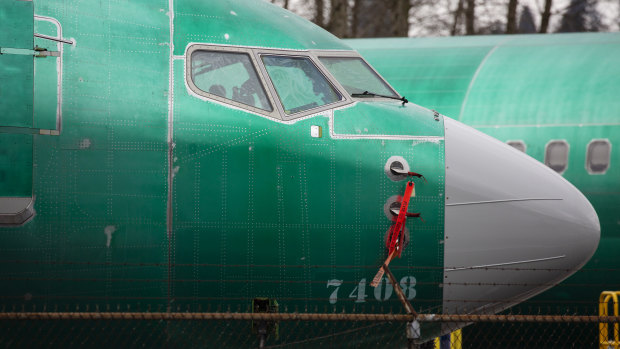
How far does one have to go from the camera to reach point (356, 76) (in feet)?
26.9

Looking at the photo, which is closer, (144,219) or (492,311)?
(144,219)

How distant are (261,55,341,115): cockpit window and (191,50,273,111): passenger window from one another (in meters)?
0.18

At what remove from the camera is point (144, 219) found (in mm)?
7223

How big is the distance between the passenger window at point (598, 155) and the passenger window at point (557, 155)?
35 cm

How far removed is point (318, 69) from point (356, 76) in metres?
0.46

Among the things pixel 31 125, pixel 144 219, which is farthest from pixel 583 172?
pixel 31 125

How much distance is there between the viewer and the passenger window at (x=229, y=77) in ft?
24.5

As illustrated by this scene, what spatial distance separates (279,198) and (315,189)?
35cm

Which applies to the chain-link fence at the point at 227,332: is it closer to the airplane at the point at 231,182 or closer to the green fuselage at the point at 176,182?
the airplane at the point at 231,182

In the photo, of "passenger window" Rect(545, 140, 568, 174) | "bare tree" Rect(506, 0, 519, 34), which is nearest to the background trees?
"bare tree" Rect(506, 0, 519, 34)

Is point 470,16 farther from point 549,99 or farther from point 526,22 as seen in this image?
point 549,99

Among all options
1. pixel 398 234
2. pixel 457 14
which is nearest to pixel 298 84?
pixel 398 234

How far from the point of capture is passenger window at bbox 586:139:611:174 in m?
12.5

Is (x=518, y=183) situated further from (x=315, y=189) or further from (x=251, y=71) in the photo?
(x=251, y=71)
